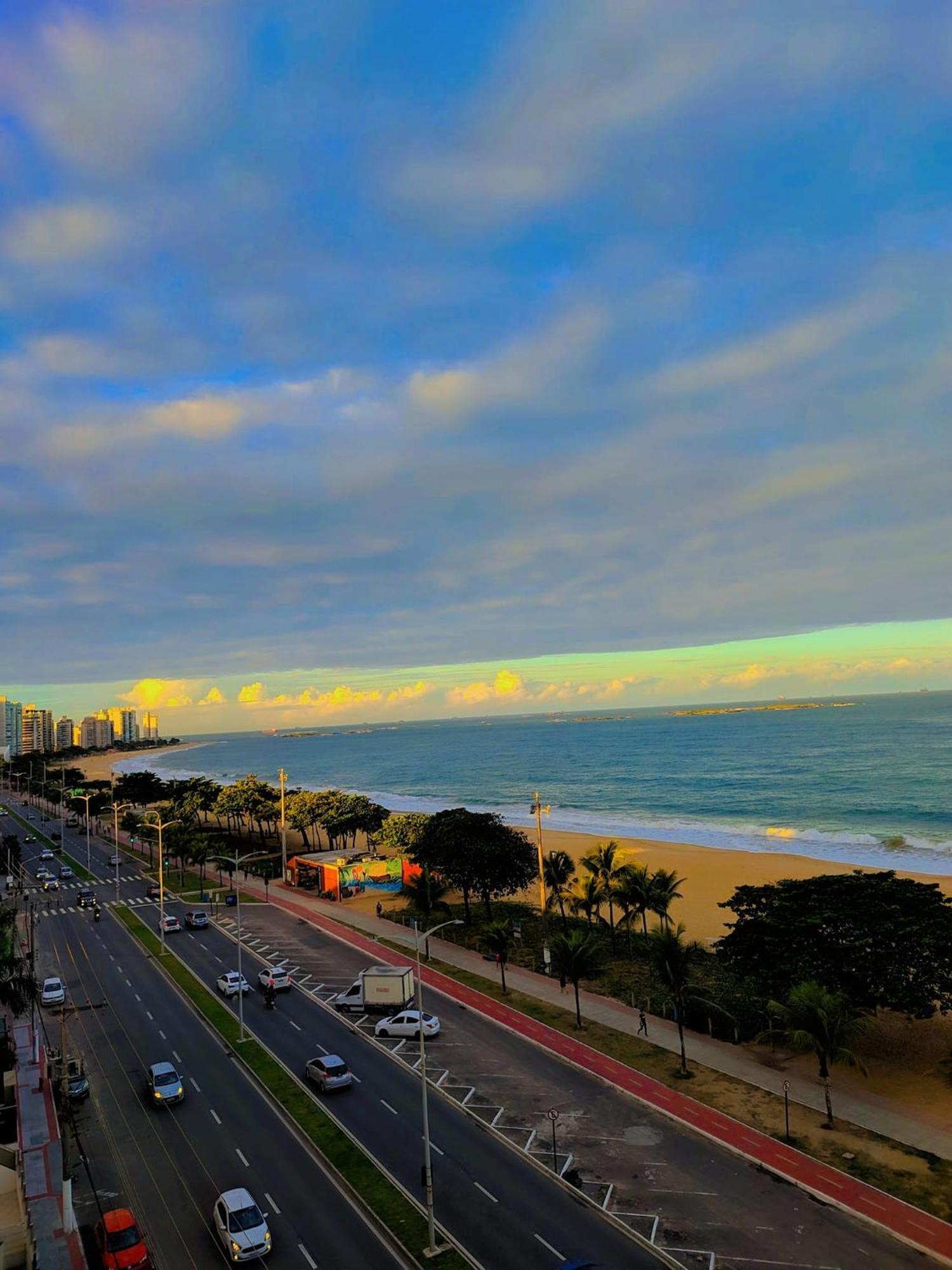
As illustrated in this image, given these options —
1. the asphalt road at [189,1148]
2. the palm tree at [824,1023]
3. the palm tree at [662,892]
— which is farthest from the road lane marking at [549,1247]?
the palm tree at [662,892]

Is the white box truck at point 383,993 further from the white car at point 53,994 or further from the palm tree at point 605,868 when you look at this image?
the palm tree at point 605,868

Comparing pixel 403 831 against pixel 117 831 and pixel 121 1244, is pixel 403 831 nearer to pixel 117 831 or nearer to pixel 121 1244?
pixel 117 831

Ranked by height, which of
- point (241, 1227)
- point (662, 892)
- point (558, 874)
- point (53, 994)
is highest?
point (662, 892)

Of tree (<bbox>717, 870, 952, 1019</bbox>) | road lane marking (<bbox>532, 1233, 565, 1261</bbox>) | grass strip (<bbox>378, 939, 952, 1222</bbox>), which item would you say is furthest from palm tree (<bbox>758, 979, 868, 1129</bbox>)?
road lane marking (<bbox>532, 1233, 565, 1261</bbox>)

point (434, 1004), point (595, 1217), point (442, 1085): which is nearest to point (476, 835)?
point (434, 1004)

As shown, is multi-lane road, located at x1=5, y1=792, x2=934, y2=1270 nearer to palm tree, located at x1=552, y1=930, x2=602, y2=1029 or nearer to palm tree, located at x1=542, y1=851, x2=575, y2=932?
palm tree, located at x1=552, y1=930, x2=602, y2=1029

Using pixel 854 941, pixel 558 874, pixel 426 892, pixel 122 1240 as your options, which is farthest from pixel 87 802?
pixel 854 941
